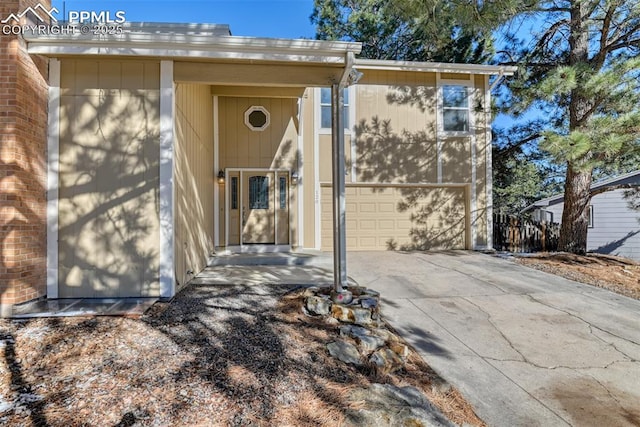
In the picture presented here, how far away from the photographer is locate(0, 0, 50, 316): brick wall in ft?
11.5

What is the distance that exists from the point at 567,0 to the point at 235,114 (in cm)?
817

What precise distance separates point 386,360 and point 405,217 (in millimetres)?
6429

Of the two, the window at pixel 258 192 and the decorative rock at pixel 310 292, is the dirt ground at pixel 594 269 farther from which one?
the window at pixel 258 192

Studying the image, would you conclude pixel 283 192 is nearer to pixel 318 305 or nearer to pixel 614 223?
pixel 318 305

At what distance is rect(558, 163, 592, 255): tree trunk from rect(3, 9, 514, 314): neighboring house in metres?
1.78

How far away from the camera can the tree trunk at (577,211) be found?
Answer: 26.1ft

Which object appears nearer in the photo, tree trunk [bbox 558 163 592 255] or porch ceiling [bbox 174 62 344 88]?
porch ceiling [bbox 174 62 344 88]

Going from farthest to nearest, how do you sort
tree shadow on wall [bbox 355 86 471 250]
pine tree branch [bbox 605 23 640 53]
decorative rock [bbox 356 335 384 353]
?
tree shadow on wall [bbox 355 86 471 250] < pine tree branch [bbox 605 23 640 53] < decorative rock [bbox 356 335 384 353]

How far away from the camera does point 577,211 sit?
7996 millimetres

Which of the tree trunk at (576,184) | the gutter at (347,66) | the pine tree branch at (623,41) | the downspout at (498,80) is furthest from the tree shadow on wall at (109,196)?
the pine tree branch at (623,41)

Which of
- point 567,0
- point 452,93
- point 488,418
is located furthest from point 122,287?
point 567,0

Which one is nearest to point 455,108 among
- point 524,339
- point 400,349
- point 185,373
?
point 524,339

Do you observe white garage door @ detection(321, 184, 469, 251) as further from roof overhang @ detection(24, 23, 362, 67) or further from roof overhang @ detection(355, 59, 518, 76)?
roof overhang @ detection(24, 23, 362, 67)

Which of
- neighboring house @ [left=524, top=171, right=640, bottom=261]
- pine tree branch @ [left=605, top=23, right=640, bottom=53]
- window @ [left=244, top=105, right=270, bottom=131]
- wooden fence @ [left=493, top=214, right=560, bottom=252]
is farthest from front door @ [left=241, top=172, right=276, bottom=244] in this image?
neighboring house @ [left=524, top=171, right=640, bottom=261]
